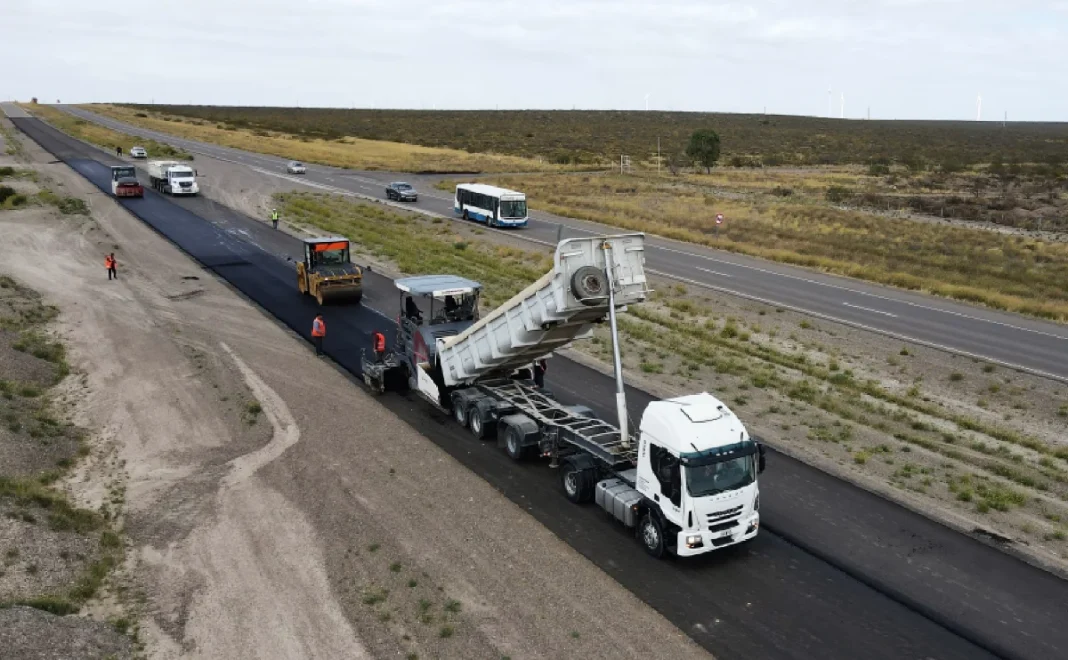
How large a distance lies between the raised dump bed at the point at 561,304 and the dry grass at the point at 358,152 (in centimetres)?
8115

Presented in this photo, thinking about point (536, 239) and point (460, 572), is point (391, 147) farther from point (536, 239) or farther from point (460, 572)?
point (460, 572)

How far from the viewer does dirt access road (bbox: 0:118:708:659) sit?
1238 centimetres

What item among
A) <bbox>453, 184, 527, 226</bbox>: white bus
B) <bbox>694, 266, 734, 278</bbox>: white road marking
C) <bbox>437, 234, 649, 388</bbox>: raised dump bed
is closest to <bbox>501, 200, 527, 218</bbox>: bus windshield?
<bbox>453, 184, 527, 226</bbox>: white bus

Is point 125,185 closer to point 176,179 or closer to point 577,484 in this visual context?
point 176,179

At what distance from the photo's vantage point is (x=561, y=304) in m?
16.4

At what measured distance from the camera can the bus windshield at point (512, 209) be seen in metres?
55.0

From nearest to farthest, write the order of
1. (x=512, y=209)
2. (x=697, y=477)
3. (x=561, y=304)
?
(x=697, y=477) → (x=561, y=304) → (x=512, y=209)

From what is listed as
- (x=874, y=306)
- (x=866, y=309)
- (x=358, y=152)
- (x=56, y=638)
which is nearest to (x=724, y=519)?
(x=56, y=638)

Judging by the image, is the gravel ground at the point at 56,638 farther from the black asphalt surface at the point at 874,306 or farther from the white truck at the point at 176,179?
the white truck at the point at 176,179

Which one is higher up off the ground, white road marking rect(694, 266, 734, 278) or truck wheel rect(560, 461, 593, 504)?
white road marking rect(694, 266, 734, 278)

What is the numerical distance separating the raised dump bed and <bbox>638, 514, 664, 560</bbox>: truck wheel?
4.47m

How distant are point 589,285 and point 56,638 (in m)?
10.7

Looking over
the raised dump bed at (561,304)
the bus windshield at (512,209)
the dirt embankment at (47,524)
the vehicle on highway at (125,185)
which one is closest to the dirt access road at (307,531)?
the dirt embankment at (47,524)

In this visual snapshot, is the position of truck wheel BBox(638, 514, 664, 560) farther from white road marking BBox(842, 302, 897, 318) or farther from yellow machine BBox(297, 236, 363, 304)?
white road marking BBox(842, 302, 897, 318)
